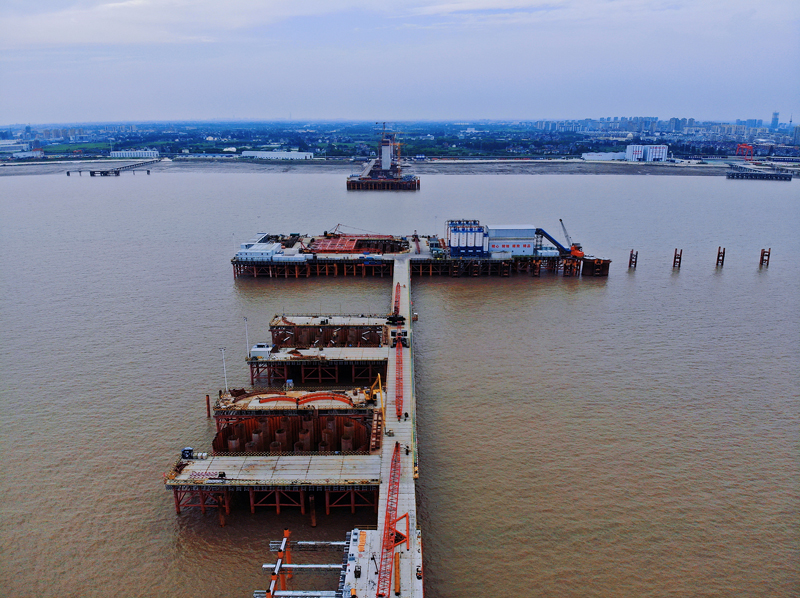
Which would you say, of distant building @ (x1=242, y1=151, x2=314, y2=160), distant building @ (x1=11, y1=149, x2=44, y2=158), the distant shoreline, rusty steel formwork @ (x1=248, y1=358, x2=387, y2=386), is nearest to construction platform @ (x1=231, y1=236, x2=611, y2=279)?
rusty steel formwork @ (x1=248, y1=358, x2=387, y2=386)

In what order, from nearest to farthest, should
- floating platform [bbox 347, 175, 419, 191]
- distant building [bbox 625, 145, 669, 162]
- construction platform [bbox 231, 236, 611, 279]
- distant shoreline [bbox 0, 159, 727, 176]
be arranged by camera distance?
construction platform [bbox 231, 236, 611, 279] < floating platform [bbox 347, 175, 419, 191] < distant shoreline [bbox 0, 159, 727, 176] < distant building [bbox 625, 145, 669, 162]

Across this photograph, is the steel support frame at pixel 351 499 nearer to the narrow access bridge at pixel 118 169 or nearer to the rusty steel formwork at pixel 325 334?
the rusty steel formwork at pixel 325 334

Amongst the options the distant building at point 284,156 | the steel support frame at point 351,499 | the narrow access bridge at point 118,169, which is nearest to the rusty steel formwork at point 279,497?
the steel support frame at point 351,499

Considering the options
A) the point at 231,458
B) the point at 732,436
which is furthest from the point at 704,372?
the point at 231,458

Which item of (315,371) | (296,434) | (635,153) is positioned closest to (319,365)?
(315,371)

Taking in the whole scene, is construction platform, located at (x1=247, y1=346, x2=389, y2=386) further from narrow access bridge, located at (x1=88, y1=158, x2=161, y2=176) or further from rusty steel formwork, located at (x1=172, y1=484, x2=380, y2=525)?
narrow access bridge, located at (x1=88, y1=158, x2=161, y2=176)

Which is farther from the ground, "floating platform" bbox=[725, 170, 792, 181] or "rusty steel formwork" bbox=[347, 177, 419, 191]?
"floating platform" bbox=[725, 170, 792, 181]
